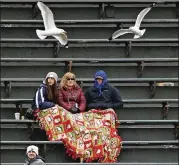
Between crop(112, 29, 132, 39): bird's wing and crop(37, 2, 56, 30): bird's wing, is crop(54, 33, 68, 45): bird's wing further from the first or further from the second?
crop(112, 29, 132, 39): bird's wing

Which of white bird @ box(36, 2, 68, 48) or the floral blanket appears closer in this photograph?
the floral blanket

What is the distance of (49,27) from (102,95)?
4.90 feet

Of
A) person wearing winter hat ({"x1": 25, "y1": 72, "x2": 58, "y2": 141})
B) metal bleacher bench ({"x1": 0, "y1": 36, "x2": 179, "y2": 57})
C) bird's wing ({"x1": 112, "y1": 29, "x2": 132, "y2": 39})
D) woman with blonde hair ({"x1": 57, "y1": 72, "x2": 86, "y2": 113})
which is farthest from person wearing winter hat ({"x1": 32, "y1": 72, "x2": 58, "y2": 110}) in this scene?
bird's wing ({"x1": 112, "y1": 29, "x2": 132, "y2": 39})

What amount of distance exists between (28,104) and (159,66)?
6.42ft

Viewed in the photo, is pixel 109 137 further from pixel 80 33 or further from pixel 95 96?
pixel 80 33

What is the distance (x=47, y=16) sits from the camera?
9.67 metres

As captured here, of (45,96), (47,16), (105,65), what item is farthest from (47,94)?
(47,16)

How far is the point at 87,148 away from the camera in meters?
8.43

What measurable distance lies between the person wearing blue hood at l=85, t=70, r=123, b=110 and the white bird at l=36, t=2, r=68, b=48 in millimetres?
1060

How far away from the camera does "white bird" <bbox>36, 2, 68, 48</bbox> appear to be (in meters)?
9.59

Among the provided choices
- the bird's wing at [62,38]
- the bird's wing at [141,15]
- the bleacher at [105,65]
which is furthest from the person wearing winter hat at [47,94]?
the bird's wing at [141,15]

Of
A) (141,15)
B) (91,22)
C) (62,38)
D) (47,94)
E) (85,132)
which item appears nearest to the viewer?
(85,132)

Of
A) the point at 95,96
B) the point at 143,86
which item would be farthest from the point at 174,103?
the point at 95,96

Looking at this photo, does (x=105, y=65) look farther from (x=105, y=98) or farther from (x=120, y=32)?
(x=105, y=98)
